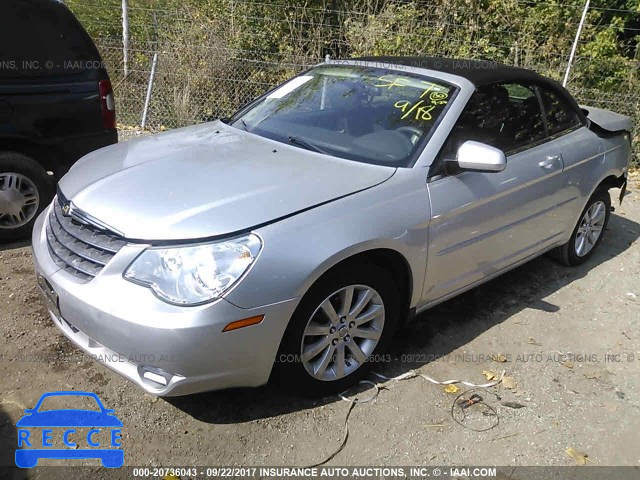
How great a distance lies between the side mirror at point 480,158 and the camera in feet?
10.2

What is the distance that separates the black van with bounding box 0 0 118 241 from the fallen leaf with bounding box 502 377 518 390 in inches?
144

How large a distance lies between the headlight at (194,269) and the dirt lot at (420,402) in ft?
2.59

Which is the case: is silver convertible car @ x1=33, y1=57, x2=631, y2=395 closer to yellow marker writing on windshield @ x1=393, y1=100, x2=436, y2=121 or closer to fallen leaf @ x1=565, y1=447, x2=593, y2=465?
yellow marker writing on windshield @ x1=393, y1=100, x2=436, y2=121

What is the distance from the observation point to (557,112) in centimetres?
430

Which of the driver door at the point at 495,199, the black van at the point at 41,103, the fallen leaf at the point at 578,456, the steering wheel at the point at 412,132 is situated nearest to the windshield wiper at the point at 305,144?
the steering wheel at the point at 412,132

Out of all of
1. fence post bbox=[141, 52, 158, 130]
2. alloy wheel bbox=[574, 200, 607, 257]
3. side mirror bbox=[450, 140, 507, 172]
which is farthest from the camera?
fence post bbox=[141, 52, 158, 130]

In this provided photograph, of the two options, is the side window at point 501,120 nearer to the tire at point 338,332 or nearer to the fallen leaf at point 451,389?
the tire at point 338,332

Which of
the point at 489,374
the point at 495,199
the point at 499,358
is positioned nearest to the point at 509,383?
the point at 489,374

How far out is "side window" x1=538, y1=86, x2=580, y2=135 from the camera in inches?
165

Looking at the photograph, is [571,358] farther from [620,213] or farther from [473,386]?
[620,213]

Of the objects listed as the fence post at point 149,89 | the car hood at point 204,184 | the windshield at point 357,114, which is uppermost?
the windshield at point 357,114

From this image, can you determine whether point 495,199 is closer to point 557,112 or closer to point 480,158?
point 480,158

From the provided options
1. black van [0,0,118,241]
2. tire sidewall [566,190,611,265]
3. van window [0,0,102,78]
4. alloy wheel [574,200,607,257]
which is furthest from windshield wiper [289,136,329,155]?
alloy wheel [574,200,607,257]

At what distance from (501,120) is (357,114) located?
3.18 ft
